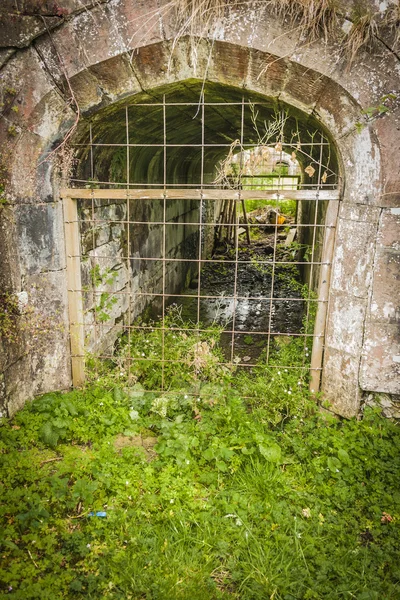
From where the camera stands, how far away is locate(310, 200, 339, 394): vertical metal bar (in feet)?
11.7

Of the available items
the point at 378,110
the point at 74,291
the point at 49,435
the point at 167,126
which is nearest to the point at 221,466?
the point at 49,435

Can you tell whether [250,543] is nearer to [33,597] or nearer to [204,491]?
[204,491]

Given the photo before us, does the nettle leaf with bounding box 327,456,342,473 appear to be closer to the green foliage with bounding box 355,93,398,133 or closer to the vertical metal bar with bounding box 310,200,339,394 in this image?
the vertical metal bar with bounding box 310,200,339,394

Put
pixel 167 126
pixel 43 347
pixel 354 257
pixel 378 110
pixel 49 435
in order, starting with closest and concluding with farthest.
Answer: pixel 378 110
pixel 354 257
pixel 49 435
pixel 43 347
pixel 167 126

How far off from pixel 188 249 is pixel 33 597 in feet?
23.1

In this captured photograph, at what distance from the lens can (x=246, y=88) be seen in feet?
11.2

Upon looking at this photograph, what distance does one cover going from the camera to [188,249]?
8.81m

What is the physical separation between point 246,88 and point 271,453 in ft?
9.64

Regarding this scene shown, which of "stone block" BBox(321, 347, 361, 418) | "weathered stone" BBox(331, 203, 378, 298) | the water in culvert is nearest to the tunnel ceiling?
"weathered stone" BBox(331, 203, 378, 298)

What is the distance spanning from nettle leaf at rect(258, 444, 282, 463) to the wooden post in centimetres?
192

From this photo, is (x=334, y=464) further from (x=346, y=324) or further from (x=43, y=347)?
(x=43, y=347)

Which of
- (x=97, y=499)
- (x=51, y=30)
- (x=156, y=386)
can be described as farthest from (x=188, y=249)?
(x=97, y=499)

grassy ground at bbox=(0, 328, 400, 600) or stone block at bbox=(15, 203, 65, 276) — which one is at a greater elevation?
stone block at bbox=(15, 203, 65, 276)

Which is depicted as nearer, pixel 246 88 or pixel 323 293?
pixel 246 88
